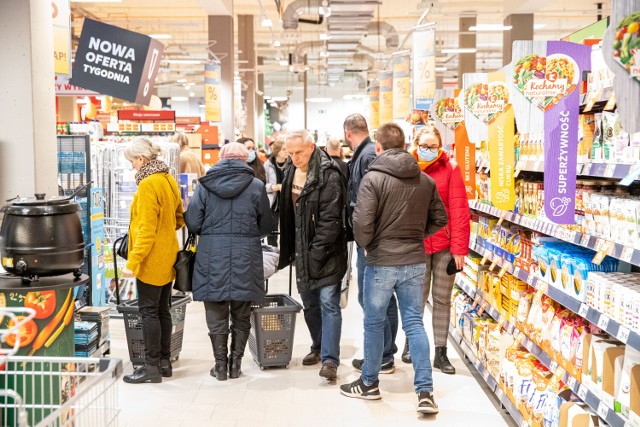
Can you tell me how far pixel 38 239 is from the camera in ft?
10.5

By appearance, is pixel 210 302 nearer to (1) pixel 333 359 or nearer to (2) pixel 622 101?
(1) pixel 333 359

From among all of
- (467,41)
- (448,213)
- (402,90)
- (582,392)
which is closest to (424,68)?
(402,90)

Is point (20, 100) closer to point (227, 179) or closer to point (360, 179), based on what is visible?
point (227, 179)

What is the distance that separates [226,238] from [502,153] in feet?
6.27

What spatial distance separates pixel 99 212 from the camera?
21.5 feet

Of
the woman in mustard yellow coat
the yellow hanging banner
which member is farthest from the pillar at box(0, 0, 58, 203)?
the yellow hanging banner

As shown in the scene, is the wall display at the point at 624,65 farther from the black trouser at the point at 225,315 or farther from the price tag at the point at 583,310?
the black trouser at the point at 225,315

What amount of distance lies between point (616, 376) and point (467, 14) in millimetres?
15642

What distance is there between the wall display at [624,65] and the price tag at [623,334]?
1.10 meters

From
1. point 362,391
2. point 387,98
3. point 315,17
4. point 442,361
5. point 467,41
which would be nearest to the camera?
point 362,391

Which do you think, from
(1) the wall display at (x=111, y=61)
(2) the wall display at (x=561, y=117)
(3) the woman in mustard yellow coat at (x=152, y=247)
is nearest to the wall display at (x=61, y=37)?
(1) the wall display at (x=111, y=61)

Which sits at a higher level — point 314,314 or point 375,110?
point 375,110

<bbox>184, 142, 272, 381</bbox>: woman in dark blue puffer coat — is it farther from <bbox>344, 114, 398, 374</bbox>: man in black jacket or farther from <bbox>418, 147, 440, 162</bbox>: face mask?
<bbox>418, 147, 440, 162</bbox>: face mask

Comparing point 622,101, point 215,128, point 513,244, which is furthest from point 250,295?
point 215,128
